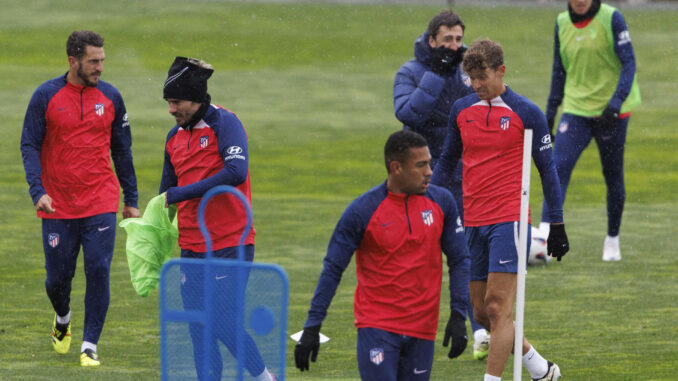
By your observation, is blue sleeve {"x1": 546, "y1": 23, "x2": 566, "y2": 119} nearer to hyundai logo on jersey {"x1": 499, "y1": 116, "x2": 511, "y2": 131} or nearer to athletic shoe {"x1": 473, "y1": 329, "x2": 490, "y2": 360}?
athletic shoe {"x1": 473, "y1": 329, "x2": 490, "y2": 360}

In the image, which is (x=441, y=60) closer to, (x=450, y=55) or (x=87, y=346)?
(x=450, y=55)

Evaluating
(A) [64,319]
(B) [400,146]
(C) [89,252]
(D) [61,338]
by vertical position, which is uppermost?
(B) [400,146]

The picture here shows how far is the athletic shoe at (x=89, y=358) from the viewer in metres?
9.30

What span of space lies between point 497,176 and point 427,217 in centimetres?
162

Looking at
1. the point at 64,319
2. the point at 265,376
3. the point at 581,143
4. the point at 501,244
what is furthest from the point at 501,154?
the point at 581,143

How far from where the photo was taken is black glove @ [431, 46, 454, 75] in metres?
9.44

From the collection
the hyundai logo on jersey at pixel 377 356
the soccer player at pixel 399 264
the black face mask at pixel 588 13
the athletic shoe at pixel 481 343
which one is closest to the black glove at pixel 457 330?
the soccer player at pixel 399 264

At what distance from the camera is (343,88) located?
110ft

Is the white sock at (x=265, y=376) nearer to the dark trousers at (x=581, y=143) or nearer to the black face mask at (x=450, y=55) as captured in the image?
the black face mask at (x=450, y=55)

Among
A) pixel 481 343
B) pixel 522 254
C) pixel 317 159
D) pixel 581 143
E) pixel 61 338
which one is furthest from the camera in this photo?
pixel 317 159

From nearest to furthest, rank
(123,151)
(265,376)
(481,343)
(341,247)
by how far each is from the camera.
A: 1. (265,376)
2. (341,247)
3. (481,343)
4. (123,151)

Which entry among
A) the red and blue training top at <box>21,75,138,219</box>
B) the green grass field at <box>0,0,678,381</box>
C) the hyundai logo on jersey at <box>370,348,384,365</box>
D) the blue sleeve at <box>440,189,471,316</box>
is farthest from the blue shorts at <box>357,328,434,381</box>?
the red and blue training top at <box>21,75,138,219</box>

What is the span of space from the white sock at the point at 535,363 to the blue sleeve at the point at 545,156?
0.95 m

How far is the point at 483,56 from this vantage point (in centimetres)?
780
